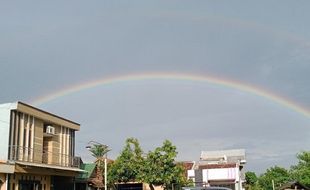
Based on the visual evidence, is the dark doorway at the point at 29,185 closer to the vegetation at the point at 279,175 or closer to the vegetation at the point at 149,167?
the vegetation at the point at 149,167

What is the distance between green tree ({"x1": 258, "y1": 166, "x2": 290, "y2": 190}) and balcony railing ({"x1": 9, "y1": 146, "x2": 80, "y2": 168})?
58.7 m

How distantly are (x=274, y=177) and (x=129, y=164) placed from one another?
53936 mm

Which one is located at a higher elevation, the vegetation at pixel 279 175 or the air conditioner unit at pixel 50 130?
the air conditioner unit at pixel 50 130

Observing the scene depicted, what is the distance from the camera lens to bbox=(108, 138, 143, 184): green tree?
42.4 m

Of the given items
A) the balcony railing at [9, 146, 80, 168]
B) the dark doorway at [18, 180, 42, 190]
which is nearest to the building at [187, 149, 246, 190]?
the balcony railing at [9, 146, 80, 168]

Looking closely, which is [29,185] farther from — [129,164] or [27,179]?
[129,164]

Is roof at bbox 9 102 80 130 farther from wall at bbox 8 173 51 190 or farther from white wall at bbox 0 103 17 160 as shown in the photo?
wall at bbox 8 173 51 190

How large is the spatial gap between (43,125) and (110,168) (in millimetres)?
13859

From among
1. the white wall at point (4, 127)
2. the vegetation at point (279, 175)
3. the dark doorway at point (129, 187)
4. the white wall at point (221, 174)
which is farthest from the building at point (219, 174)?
the white wall at point (4, 127)

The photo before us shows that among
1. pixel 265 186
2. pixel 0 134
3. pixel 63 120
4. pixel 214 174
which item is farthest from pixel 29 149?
pixel 265 186

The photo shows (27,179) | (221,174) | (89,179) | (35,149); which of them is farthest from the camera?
(221,174)

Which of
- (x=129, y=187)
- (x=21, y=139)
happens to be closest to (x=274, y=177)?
(x=129, y=187)

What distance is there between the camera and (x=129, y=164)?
139ft

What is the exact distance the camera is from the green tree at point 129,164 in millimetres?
42438
